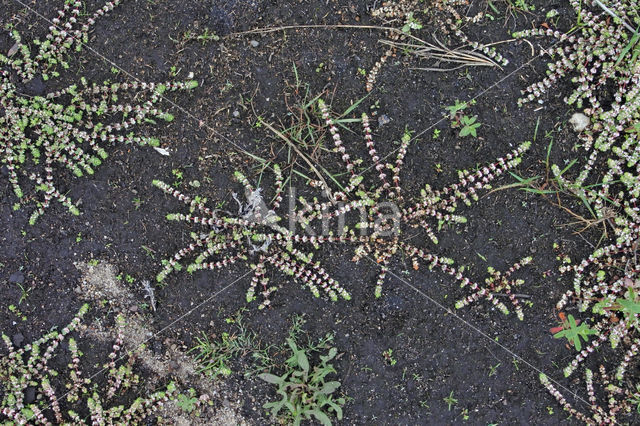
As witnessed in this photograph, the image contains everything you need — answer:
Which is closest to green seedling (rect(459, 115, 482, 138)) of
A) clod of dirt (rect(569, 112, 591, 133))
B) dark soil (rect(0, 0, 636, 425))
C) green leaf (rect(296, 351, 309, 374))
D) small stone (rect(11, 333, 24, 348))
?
dark soil (rect(0, 0, 636, 425))

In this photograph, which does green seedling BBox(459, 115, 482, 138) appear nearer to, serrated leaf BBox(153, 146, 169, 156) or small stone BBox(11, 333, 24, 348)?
serrated leaf BBox(153, 146, 169, 156)

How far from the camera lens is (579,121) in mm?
3434

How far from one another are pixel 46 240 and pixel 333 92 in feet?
7.14

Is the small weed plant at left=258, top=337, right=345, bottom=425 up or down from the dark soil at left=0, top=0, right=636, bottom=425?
down

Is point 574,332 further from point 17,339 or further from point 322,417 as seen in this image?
point 17,339

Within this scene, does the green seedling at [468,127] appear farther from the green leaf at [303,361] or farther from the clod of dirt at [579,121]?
the green leaf at [303,361]

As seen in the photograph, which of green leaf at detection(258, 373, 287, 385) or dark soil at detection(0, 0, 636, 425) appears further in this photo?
dark soil at detection(0, 0, 636, 425)

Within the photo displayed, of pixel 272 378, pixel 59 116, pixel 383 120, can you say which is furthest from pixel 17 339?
pixel 383 120

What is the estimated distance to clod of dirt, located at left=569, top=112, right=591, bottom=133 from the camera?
3.43 m

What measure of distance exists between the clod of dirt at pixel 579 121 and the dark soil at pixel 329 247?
50 millimetres

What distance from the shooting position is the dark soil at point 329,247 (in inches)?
135

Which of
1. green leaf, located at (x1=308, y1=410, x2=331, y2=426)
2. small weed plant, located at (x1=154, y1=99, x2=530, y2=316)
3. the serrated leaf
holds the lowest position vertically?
green leaf, located at (x1=308, y1=410, x2=331, y2=426)

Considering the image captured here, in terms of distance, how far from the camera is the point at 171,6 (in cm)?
343

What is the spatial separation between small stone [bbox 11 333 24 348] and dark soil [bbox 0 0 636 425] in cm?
4
